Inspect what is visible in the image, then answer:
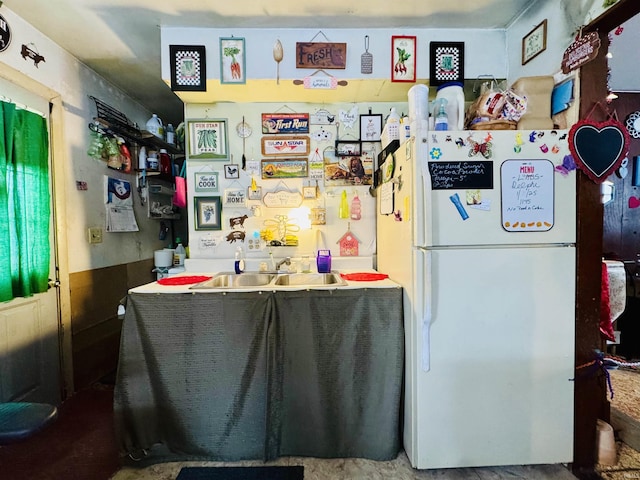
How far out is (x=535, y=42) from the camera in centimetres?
180

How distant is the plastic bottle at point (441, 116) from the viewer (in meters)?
1.48

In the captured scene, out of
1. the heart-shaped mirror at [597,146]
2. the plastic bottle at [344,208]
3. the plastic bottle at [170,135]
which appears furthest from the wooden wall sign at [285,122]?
the heart-shaped mirror at [597,146]

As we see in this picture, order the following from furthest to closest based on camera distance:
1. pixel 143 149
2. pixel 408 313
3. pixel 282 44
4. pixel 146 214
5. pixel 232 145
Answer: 1. pixel 146 214
2. pixel 143 149
3. pixel 232 145
4. pixel 282 44
5. pixel 408 313

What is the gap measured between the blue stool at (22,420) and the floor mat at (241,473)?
79 cm

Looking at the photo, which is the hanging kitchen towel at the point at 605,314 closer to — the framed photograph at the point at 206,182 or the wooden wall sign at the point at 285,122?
the wooden wall sign at the point at 285,122

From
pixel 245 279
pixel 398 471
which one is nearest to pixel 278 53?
pixel 245 279

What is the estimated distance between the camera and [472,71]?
2.07 metres

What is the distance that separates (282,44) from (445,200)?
4.98ft

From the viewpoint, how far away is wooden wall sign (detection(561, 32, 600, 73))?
1.44 metres

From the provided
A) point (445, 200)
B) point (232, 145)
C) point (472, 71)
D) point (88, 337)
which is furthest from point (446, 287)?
point (88, 337)

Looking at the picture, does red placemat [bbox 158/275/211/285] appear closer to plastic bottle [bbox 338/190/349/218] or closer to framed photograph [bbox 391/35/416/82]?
plastic bottle [bbox 338/190/349/218]

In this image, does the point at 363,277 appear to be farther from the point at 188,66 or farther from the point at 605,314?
the point at 188,66

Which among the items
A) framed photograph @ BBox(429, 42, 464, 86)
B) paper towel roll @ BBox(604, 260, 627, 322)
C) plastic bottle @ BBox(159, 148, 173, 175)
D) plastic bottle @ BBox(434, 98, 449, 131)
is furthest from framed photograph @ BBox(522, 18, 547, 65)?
plastic bottle @ BBox(159, 148, 173, 175)

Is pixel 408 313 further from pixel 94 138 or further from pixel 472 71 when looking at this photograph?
pixel 94 138
